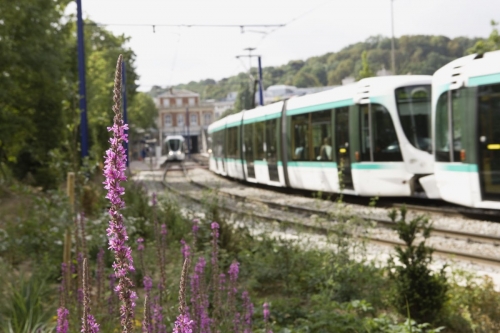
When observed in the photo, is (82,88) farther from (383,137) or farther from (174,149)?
(174,149)

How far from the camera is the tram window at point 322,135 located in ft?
65.0

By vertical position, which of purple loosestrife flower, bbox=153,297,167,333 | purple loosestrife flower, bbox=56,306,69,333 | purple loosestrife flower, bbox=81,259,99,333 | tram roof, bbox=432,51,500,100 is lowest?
purple loosestrife flower, bbox=153,297,167,333

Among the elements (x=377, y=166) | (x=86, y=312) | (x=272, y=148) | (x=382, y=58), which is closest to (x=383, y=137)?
(x=377, y=166)

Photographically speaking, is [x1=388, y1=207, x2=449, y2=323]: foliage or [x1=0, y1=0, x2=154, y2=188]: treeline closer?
[x1=388, y1=207, x2=449, y2=323]: foliage

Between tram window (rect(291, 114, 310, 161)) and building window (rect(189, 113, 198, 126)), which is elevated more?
building window (rect(189, 113, 198, 126))

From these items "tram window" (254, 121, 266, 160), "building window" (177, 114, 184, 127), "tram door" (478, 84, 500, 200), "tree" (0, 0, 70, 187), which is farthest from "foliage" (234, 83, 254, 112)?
"building window" (177, 114, 184, 127)

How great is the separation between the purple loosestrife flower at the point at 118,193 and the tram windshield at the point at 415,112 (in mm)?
16279

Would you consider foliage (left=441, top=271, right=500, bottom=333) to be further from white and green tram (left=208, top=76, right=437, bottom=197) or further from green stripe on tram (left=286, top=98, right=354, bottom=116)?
green stripe on tram (left=286, top=98, right=354, bottom=116)

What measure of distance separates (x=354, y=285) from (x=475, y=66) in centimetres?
732

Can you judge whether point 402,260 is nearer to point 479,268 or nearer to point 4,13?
point 479,268

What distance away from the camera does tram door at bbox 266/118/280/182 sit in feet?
79.4

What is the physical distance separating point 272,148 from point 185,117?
356 ft

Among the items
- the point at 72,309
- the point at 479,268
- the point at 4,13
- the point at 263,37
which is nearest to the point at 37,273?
the point at 72,309

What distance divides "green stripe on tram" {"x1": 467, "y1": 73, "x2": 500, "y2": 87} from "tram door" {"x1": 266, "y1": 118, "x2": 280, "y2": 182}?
35.4 feet
